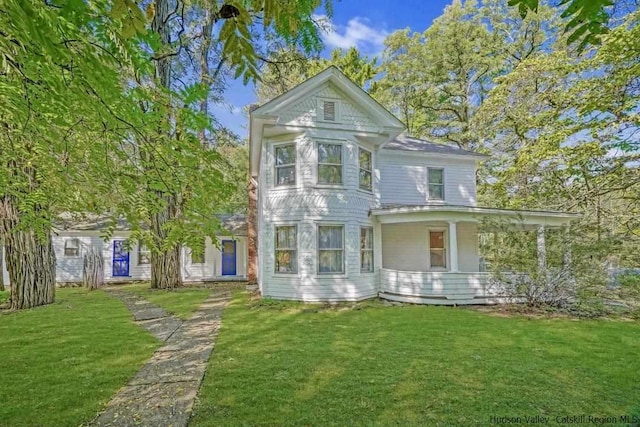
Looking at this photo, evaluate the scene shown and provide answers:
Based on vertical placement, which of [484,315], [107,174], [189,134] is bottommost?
[484,315]

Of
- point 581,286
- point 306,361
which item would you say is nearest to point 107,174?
point 306,361

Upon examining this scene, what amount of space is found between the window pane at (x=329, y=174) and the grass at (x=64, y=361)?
632cm

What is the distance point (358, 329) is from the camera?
751 centimetres

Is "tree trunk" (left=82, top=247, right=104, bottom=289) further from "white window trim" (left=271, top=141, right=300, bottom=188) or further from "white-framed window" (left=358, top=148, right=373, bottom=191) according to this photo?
"white-framed window" (left=358, top=148, right=373, bottom=191)

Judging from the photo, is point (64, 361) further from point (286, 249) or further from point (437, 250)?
point (437, 250)

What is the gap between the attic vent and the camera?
11164 mm

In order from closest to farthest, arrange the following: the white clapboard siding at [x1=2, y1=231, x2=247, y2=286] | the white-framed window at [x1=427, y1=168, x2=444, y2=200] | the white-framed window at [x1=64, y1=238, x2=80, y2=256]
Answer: the white-framed window at [x1=427, y1=168, x2=444, y2=200] < the white clapboard siding at [x1=2, y1=231, x2=247, y2=286] < the white-framed window at [x1=64, y1=238, x2=80, y2=256]

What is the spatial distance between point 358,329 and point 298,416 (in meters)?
4.07

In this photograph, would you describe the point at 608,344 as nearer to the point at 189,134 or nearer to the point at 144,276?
the point at 189,134

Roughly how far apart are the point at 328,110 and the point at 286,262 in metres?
4.91

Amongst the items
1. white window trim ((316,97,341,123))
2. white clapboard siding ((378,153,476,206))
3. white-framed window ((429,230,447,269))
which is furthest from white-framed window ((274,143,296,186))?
white-framed window ((429,230,447,269))

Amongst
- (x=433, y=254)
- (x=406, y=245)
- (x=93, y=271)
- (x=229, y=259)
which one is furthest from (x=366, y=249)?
(x=93, y=271)

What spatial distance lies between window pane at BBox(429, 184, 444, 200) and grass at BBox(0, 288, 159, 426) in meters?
10.6

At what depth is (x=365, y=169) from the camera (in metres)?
11.8
